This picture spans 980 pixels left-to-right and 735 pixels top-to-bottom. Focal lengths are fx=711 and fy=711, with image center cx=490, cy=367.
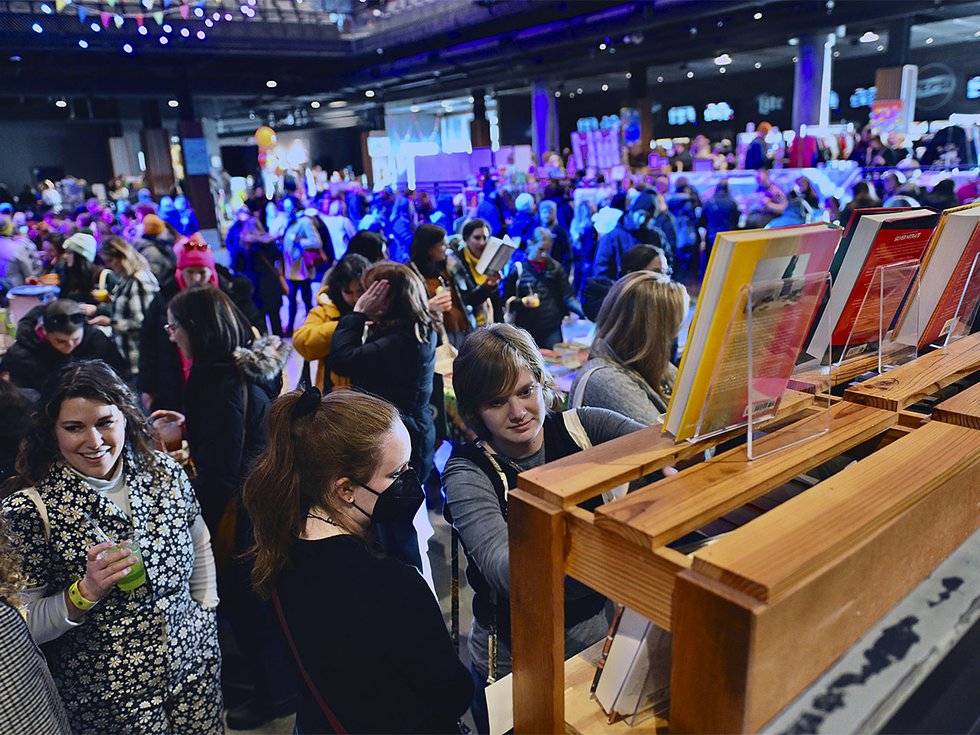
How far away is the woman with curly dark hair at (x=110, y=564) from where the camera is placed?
1.76 m

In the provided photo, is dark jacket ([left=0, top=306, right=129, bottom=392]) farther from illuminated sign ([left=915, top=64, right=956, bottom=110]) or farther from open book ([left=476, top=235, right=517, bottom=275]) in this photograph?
illuminated sign ([left=915, top=64, right=956, bottom=110])

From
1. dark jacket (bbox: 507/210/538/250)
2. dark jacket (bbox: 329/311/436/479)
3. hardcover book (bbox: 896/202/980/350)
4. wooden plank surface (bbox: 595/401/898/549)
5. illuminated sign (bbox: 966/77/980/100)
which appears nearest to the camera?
wooden plank surface (bbox: 595/401/898/549)

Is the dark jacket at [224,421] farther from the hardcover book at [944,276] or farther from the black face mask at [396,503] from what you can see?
the hardcover book at [944,276]

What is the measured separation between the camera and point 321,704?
1321 mm

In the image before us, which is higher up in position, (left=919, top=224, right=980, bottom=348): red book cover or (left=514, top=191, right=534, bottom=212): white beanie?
(left=919, top=224, right=980, bottom=348): red book cover

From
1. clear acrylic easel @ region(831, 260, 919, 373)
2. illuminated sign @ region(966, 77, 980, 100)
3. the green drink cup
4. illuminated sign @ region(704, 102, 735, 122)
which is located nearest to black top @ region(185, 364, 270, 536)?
the green drink cup

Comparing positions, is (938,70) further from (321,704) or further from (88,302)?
(321,704)

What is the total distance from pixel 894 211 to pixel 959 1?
34.8 ft

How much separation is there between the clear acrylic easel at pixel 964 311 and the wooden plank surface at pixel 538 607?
94cm

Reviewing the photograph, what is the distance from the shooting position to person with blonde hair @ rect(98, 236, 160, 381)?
4676 millimetres

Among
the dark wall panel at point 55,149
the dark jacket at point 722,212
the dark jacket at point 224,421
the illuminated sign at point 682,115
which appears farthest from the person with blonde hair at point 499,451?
the dark wall panel at point 55,149

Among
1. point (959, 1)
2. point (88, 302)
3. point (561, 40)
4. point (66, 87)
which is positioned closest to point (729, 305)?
point (88, 302)

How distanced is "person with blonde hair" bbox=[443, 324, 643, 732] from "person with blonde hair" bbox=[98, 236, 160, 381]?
376 centimetres

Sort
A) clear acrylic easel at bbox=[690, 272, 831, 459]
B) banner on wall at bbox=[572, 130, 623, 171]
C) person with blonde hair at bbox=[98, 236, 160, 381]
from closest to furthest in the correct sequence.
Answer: clear acrylic easel at bbox=[690, 272, 831, 459]
person with blonde hair at bbox=[98, 236, 160, 381]
banner on wall at bbox=[572, 130, 623, 171]
